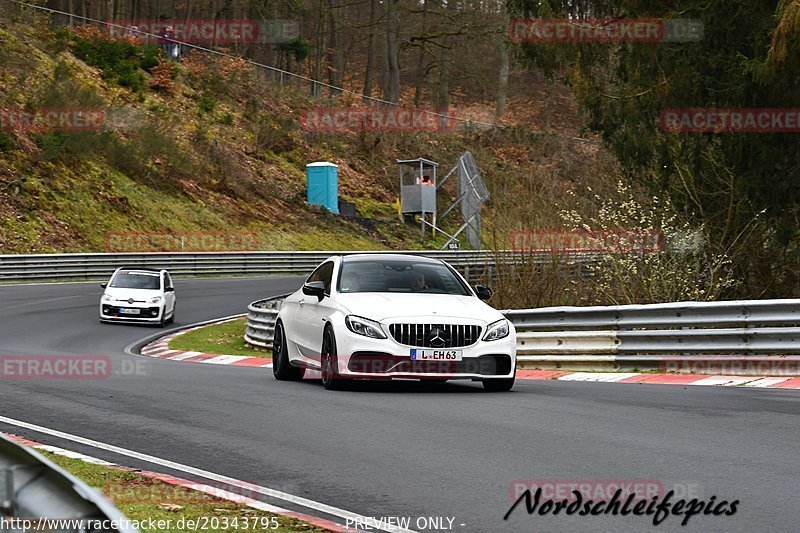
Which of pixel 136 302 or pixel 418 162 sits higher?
pixel 418 162

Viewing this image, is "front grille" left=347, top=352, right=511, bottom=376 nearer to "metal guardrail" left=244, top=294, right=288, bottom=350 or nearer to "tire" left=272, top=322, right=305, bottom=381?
"tire" left=272, top=322, right=305, bottom=381

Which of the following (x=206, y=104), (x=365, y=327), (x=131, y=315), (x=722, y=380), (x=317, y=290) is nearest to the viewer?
(x=365, y=327)

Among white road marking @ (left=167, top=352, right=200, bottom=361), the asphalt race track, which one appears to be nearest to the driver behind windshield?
the asphalt race track

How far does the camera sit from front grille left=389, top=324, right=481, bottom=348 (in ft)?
43.0

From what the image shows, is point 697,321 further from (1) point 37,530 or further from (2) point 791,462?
(1) point 37,530

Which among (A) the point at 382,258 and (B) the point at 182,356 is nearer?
(A) the point at 382,258

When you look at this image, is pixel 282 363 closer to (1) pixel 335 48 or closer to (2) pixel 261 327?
(2) pixel 261 327

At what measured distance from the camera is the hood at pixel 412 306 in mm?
13250

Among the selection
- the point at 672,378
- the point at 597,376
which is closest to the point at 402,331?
the point at 672,378

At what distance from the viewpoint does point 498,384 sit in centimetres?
1373

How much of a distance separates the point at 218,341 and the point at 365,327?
1402cm

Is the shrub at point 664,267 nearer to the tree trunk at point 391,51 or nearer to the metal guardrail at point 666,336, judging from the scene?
the metal guardrail at point 666,336

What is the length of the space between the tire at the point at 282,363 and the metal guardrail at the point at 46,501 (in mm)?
12281

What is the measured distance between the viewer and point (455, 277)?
14.8 m
